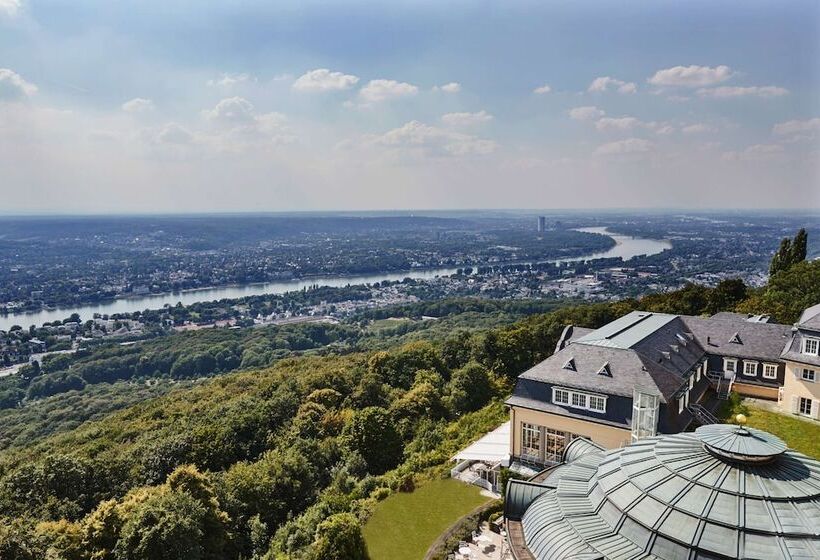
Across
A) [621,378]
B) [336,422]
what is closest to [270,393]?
[336,422]

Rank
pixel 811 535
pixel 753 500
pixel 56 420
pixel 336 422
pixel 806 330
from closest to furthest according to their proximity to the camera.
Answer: pixel 811 535
pixel 753 500
pixel 806 330
pixel 336 422
pixel 56 420

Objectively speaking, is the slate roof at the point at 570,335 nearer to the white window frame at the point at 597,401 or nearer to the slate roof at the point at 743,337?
the slate roof at the point at 743,337

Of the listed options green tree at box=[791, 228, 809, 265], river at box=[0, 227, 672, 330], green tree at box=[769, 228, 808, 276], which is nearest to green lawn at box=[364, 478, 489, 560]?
green tree at box=[769, 228, 808, 276]

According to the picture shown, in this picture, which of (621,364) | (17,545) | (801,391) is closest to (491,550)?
(621,364)

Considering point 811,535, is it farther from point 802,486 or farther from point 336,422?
point 336,422

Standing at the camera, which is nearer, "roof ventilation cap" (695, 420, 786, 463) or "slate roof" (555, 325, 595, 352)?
"roof ventilation cap" (695, 420, 786, 463)

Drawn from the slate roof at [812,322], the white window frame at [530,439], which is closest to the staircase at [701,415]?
the slate roof at [812,322]

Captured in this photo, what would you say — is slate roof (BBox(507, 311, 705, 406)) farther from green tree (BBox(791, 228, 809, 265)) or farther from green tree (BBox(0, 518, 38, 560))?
green tree (BBox(791, 228, 809, 265))
